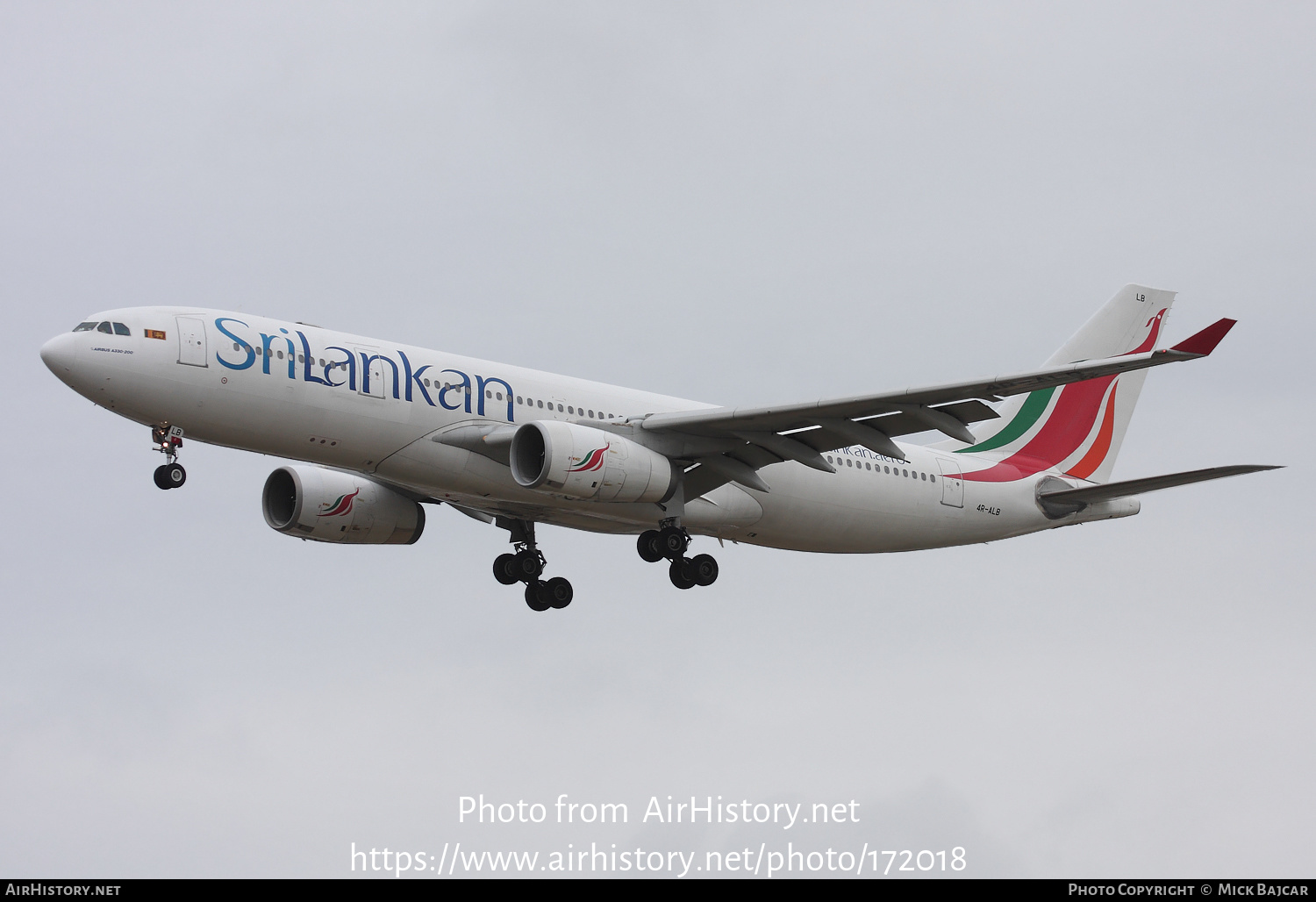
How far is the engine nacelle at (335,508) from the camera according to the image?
34844mm

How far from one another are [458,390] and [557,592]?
312 inches

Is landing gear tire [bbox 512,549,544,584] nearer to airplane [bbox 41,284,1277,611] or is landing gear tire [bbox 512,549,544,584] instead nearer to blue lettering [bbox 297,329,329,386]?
airplane [bbox 41,284,1277,611]

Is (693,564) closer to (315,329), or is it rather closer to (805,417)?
(805,417)

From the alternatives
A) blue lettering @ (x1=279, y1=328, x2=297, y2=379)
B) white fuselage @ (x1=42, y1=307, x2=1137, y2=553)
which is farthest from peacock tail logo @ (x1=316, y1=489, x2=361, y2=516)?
blue lettering @ (x1=279, y1=328, x2=297, y2=379)

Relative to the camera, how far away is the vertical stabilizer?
39.8 m

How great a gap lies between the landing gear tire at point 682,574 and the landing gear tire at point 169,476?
34.7 feet

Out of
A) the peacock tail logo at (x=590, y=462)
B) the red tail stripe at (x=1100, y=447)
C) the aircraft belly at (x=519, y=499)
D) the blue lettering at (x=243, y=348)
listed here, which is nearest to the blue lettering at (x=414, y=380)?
the aircraft belly at (x=519, y=499)

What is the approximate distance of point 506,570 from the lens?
122 feet

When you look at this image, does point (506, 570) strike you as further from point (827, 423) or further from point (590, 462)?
point (827, 423)

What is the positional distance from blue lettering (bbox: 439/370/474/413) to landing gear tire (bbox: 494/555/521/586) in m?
6.72

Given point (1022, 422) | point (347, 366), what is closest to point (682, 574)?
point (347, 366)

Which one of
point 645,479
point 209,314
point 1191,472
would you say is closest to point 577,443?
point 645,479

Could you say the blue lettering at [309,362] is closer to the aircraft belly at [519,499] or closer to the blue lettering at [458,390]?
the aircraft belly at [519,499]

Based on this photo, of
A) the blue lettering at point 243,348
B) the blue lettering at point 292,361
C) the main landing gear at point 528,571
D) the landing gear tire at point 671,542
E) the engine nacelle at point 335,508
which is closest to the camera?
the blue lettering at point 243,348
